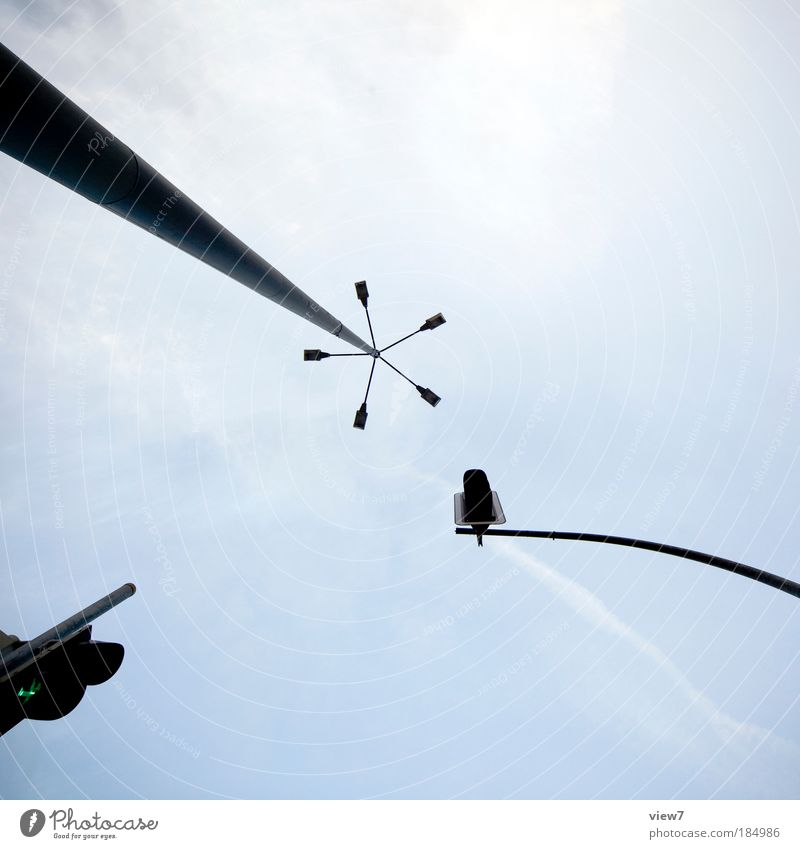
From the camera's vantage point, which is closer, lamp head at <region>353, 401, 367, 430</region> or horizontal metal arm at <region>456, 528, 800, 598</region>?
horizontal metal arm at <region>456, 528, 800, 598</region>

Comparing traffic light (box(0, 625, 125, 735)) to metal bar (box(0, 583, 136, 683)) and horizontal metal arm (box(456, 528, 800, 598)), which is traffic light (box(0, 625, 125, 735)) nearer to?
metal bar (box(0, 583, 136, 683))

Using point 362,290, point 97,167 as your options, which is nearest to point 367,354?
point 362,290

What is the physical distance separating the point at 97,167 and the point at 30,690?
458 cm

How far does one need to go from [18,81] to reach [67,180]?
2.75 feet

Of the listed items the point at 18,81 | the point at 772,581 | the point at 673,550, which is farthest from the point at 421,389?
the point at 18,81

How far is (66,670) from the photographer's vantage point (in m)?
3.37

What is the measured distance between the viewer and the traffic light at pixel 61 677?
3.26 meters

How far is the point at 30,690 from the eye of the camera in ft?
11.0

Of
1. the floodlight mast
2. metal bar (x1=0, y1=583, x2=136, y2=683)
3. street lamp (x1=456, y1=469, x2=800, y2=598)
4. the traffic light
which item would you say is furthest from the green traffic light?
the floodlight mast

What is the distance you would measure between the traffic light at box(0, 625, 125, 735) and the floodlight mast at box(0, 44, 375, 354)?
4.15 metres

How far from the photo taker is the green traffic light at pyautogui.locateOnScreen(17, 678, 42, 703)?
3.24 m
